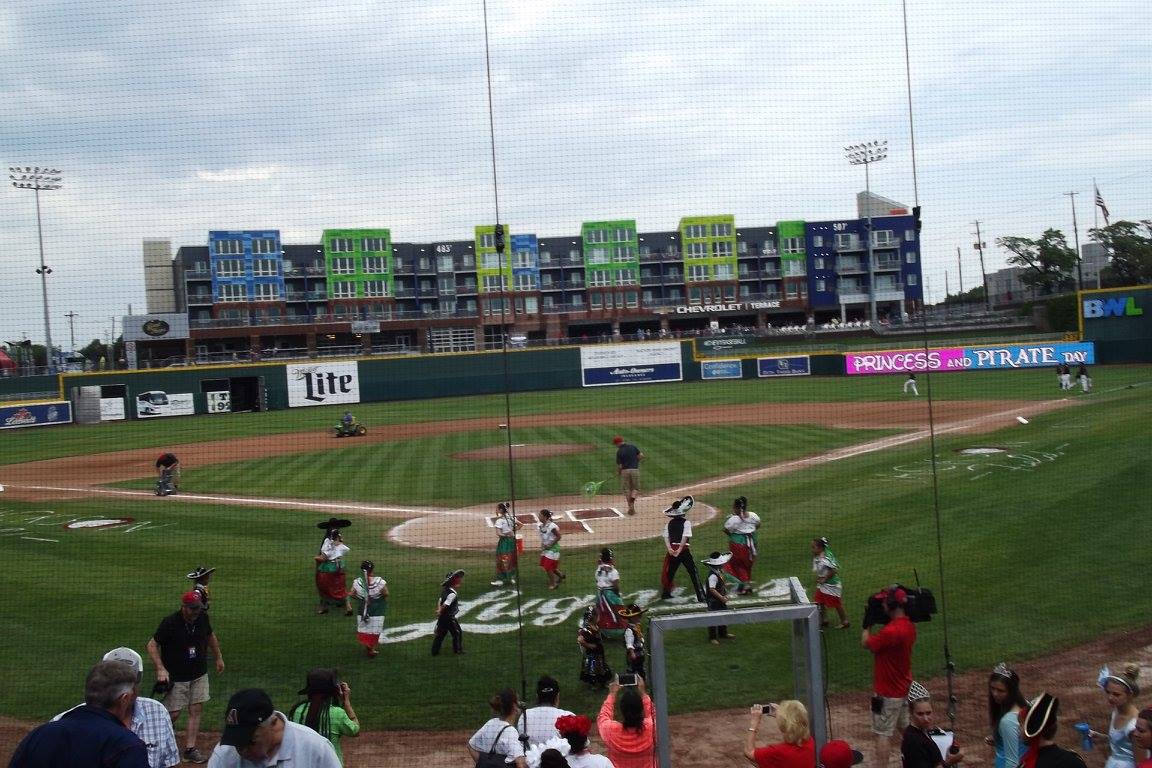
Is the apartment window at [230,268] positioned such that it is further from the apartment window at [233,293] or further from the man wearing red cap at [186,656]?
the man wearing red cap at [186,656]

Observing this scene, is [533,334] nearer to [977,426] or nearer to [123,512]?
[977,426]

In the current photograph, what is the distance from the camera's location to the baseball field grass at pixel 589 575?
8.91m

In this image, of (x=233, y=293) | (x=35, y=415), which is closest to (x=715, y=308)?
(x=233, y=293)

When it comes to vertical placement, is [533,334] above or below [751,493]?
above

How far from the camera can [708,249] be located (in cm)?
3653

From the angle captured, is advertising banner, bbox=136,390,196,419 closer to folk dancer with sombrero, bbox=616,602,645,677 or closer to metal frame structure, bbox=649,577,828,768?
folk dancer with sombrero, bbox=616,602,645,677

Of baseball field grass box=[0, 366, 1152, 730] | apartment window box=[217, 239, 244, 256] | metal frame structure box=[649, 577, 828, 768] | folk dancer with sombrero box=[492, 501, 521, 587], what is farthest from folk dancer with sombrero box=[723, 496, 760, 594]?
apartment window box=[217, 239, 244, 256]

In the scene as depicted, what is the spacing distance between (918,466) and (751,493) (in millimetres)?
3892

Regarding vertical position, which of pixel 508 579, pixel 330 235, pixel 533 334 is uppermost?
pixel 330 235

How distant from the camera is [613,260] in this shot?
3856cm

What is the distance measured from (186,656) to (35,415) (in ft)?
124

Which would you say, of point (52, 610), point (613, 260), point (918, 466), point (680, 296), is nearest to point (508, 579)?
point (52, 610)

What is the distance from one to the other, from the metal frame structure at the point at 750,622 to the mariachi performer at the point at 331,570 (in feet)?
20.9

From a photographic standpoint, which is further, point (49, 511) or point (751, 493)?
point (49, 511)
